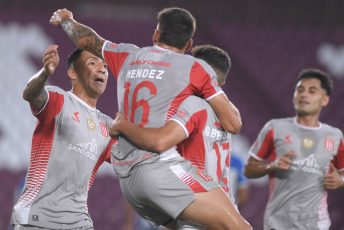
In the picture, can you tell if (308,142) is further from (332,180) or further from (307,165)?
(332,180)

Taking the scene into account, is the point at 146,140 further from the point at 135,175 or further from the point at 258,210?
the point at 258,210

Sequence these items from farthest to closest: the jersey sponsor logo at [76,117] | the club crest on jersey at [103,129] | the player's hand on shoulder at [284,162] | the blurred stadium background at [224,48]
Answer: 1. the blurred stadium background at [224,48]
2. the player's hand on shoulder at [284,162]
3. the club crest on jersey at [103,129]
4. the jersey sponsor logo at [76,117]

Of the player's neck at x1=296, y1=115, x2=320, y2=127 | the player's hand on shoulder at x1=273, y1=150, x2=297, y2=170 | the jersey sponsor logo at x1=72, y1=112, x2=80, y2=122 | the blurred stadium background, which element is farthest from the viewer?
the blurred stadium background

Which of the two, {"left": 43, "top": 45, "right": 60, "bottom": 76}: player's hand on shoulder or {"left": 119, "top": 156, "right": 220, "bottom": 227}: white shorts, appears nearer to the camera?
{"left": 119, "top": 156, "right": 220, "bottom": 227}: white shorts

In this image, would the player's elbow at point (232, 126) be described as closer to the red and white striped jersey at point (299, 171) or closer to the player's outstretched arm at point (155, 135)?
the player's outstretched arm at point (155, 135)

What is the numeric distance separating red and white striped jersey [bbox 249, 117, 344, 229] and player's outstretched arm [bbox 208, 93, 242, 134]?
6.44ft

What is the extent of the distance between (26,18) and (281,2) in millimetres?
5395

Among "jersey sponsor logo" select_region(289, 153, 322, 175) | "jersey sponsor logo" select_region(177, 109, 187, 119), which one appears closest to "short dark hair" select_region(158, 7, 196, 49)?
"jersey sponsor logo" select_region(177, 109, 187, 119)

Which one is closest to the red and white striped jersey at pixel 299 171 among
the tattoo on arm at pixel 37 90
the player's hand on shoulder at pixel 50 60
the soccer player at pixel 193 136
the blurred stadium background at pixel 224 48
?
the soccer player at pixel 193 136

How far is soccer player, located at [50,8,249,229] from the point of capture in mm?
3322

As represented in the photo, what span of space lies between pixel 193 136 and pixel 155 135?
1.38 feet

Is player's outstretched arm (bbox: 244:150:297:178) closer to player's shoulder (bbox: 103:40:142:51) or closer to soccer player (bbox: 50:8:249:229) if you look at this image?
soccer player (bbox: 50:8:249:229)

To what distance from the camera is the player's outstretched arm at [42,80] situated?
A: 12.5ft

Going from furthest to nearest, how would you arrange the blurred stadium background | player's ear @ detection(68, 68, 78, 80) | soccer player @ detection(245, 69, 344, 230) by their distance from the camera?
the blurred stadium background < soccer player @ detection(245, 69, 344, 230) < player's ear @ detection(68, 68, 78, 80)
